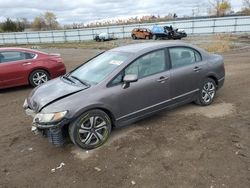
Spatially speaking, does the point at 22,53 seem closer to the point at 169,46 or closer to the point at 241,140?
the point at 169,46

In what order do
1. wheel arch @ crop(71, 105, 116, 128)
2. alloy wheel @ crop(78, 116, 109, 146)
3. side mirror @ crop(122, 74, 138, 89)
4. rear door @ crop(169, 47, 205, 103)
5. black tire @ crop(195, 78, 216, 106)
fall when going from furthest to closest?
black tire @ crop(195, 78, 216, 106)
rear door @ crop(169, 47, 205, 103)
side mirror @ crop(122, 74, 138, 89)
alloy wheel @ crop(78, 116, 109, 146)
wheel arch @ crop(71, 105, 116, 128)

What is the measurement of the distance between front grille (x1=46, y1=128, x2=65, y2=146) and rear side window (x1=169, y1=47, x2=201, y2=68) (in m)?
2.49

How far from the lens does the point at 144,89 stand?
4.64 m

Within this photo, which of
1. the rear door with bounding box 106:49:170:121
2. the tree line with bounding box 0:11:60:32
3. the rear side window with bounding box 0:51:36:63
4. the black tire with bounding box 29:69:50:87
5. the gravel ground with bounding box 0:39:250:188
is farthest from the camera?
the tree line with bounding box 0:11:60:32

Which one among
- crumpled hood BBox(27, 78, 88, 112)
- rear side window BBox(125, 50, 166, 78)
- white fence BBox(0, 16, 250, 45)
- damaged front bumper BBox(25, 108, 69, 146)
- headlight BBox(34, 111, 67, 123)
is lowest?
white fence BBox(0, 16, 250, 45)

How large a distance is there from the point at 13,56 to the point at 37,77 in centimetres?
97

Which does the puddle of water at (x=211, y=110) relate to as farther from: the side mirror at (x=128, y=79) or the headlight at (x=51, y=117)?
the headlight at (x=51, y=117)

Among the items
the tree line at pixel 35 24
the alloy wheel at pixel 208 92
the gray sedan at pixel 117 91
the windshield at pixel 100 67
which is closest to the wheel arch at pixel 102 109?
the gray sedan at pixel 117 91

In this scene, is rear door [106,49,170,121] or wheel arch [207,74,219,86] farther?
wheel arch [207,74,219,86]

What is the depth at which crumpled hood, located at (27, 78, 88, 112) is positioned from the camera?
4117 mm

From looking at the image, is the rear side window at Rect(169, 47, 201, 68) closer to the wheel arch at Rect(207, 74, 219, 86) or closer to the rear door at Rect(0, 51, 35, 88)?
the wheel arch at Rect(207, 74, 219, 86)

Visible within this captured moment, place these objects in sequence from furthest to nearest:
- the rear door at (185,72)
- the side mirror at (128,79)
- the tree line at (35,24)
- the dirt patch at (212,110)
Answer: the tree line at (35,24) < the dirt patch at (212,110) < the rear door at (185,72) < the side mirror at (128,79)

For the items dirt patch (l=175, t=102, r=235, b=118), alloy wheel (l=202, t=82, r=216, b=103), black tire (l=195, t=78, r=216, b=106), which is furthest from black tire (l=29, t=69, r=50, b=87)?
alloy wheel (l=202, t=82, r=216, b=103)

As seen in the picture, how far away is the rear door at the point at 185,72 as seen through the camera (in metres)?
5.07
